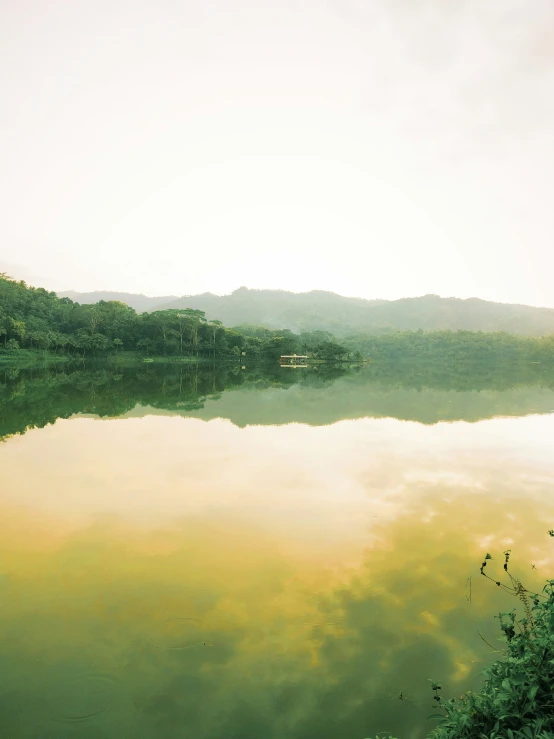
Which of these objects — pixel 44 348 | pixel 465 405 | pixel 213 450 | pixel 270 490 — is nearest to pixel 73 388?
pixel 213 450

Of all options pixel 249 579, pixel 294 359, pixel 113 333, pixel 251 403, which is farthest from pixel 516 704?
pixel 294 359

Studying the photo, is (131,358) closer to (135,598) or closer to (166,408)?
(166,408)

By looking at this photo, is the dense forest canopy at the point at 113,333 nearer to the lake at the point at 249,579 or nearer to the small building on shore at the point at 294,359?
the small building on shore at the point at 294,359

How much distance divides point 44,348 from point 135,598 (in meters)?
62.4

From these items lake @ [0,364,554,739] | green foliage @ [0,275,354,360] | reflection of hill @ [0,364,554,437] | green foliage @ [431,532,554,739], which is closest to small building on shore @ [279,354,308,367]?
green foliage @ [0,275,354,360]

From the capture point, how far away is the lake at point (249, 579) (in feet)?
12.6

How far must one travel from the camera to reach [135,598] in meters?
5.32

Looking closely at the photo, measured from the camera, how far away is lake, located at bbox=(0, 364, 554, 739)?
12.6ft

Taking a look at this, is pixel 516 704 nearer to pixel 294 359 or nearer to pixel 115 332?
pixel 115 332

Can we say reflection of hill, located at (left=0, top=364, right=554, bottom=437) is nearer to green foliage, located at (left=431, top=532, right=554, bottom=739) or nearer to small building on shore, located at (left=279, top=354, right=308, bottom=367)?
green foliage, located at (left=431, top=532, right=554, bottom=739)

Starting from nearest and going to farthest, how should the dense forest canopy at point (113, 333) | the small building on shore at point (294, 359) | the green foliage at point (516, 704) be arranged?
1. the green foliage at point (516, 704)
2. the dense forest canopy at point (113, 333)
3. the small building on shore at point (294, 359)

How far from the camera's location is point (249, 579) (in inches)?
232

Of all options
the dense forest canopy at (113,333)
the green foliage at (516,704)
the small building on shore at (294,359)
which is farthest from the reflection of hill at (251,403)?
the small building on shore at (294,359)

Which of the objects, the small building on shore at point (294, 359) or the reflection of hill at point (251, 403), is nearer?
the reflection of hill at point (251, 403)
